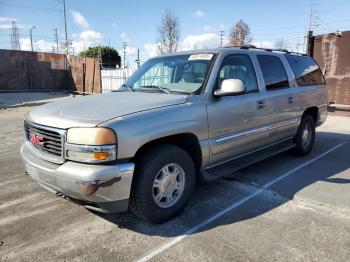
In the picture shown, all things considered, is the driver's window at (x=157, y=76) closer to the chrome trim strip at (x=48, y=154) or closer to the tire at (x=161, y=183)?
the tire at (x=161, y=183)

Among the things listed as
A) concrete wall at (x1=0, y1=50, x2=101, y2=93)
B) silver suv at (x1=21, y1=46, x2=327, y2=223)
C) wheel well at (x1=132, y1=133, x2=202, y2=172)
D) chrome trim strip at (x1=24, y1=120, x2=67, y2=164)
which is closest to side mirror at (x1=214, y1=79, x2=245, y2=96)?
silver suv at (x1=21, y1=46, x2=327, y2=223)

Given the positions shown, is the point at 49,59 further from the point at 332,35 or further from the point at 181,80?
the point at 181,80

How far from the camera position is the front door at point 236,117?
404cm

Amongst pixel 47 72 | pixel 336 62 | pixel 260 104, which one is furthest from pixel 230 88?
pixel 47 72

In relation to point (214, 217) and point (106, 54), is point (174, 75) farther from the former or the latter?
point (106, 54)

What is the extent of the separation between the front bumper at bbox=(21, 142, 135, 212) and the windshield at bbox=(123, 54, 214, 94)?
1.39 meters

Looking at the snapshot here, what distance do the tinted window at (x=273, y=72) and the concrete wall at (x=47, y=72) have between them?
16.1 meters

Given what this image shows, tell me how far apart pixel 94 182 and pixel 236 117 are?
6.86 ft

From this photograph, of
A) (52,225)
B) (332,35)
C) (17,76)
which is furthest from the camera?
(17,76)

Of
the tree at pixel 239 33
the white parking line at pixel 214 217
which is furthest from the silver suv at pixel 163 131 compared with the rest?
the tree at pixel 239 33

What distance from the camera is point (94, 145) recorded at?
9.78 feet

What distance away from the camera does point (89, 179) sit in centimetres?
294

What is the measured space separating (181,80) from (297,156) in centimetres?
317

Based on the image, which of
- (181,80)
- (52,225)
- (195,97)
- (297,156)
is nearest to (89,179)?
(52,225)
